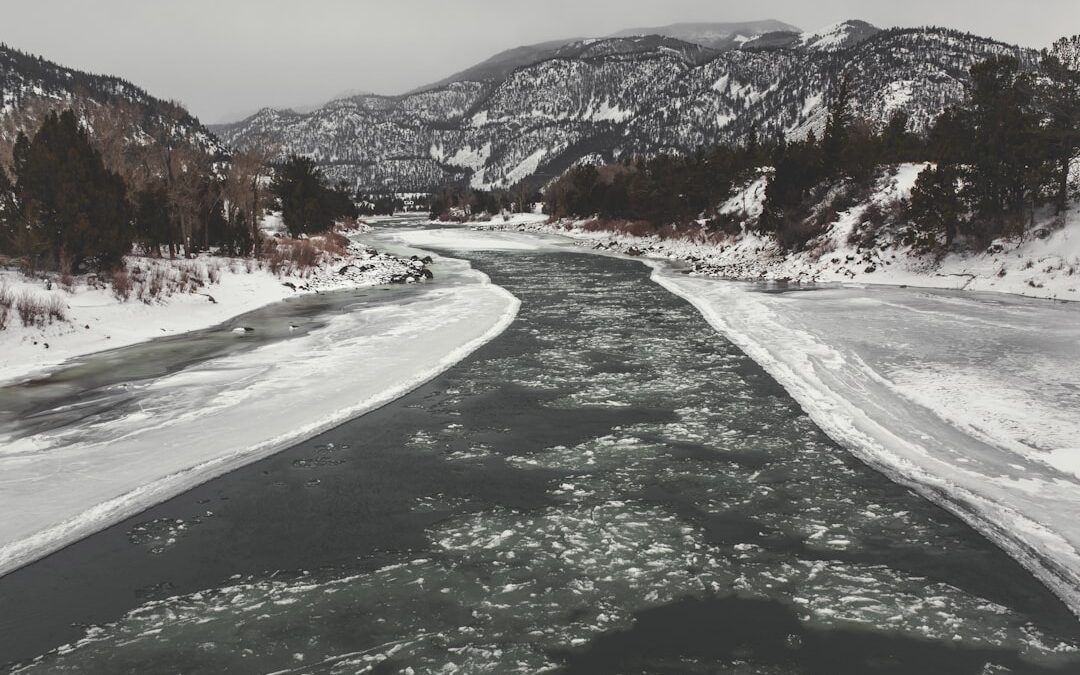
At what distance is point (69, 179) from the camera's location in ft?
52.4

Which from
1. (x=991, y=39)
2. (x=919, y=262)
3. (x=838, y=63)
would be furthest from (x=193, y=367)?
(x=991, y=39)

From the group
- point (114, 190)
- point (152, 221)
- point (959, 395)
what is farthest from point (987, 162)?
point (152, 221)

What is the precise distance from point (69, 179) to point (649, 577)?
18.1 meters

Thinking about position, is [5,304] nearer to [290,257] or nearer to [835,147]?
[290,257]

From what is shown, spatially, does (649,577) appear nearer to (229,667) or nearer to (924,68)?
(229,667)

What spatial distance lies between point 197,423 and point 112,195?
12422mm

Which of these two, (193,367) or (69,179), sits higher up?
(69,179)

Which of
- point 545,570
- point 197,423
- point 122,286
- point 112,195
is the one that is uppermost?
point 112,195

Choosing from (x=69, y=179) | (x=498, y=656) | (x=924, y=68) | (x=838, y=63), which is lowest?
(x=498, y=656)

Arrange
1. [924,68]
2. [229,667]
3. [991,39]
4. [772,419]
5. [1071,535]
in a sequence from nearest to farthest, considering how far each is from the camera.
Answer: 1. [229,667]
2. [1071,535]
3. [772,419]
4. [924,68]
5. [991,39]

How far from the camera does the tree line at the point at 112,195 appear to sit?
15.8 meters

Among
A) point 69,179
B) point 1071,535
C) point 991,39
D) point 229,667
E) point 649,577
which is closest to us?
point 229,667

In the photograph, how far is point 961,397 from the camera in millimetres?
8367

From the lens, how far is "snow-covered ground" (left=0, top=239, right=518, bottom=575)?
5766 mm
